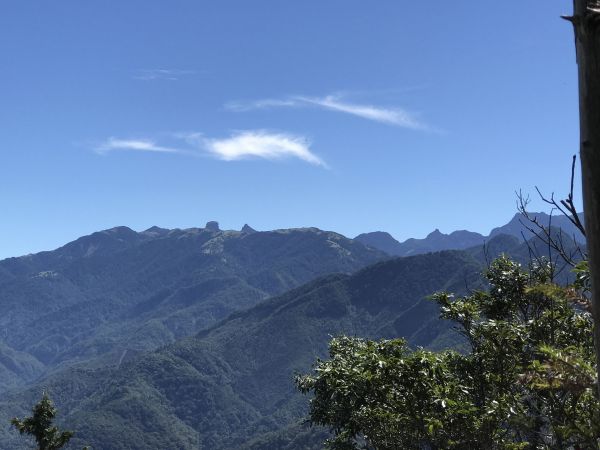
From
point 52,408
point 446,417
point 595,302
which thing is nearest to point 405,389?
point 446,417

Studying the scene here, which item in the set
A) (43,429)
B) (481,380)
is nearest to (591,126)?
(481,380)

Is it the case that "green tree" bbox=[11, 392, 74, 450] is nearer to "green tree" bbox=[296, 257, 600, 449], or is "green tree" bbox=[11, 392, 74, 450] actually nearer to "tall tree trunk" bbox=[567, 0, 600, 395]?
"green tree" bbox=[296, 257, 600, 449]

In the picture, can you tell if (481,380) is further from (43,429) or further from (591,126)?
(43,429)

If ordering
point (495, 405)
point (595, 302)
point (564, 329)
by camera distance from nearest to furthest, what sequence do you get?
point (595, 302)
point (495, 405)
point (564, 329)

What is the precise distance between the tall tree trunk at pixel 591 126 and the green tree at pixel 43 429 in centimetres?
3482

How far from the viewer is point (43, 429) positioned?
33812 mm

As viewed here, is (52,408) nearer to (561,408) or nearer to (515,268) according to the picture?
(515,268)

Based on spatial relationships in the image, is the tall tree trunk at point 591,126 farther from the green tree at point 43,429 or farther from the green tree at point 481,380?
the green tree at point 43,429

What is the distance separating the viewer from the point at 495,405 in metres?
10.7

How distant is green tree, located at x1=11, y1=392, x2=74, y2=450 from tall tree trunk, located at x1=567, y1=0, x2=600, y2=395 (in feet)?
114

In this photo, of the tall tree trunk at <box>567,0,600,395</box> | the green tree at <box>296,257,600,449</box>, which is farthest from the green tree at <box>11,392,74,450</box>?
the tall tree trunk at <box>567,0,600,395</box>

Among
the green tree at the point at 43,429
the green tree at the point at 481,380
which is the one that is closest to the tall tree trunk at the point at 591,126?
the green tree at the point at 481,380

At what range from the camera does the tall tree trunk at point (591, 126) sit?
3215mm

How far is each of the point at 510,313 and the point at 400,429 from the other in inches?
158
